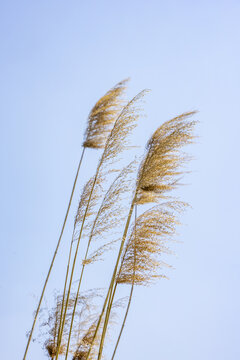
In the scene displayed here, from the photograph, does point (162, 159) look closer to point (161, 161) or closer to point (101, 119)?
point (161, 161)

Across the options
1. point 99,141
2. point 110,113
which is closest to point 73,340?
point 99,141

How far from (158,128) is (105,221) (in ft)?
2.59

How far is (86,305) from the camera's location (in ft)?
10.8

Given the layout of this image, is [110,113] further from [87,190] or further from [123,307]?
[123,307]

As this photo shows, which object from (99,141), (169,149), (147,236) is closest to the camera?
(147,236)

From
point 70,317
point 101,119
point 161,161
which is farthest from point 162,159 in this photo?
point 70,317

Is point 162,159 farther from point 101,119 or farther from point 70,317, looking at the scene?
point 70,317

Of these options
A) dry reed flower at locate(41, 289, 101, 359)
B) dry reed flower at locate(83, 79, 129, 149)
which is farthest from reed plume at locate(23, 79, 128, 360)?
dry reed flower at locate(41, 289, 101, 359)

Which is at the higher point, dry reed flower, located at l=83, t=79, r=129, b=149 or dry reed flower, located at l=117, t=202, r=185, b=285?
dry reed flower, located at l=83, t=79, r=129, b=149

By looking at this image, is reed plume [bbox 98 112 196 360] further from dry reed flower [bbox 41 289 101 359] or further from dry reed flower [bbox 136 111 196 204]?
dry reed flower [bbox 41 289 101 359]

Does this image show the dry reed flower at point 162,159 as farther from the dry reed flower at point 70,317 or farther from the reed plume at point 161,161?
the dry reed flower at point 70,317

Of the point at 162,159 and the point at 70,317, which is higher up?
the point at 162,159

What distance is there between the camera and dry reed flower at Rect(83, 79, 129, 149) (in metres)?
3.36

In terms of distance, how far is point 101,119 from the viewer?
3389 millimetres
